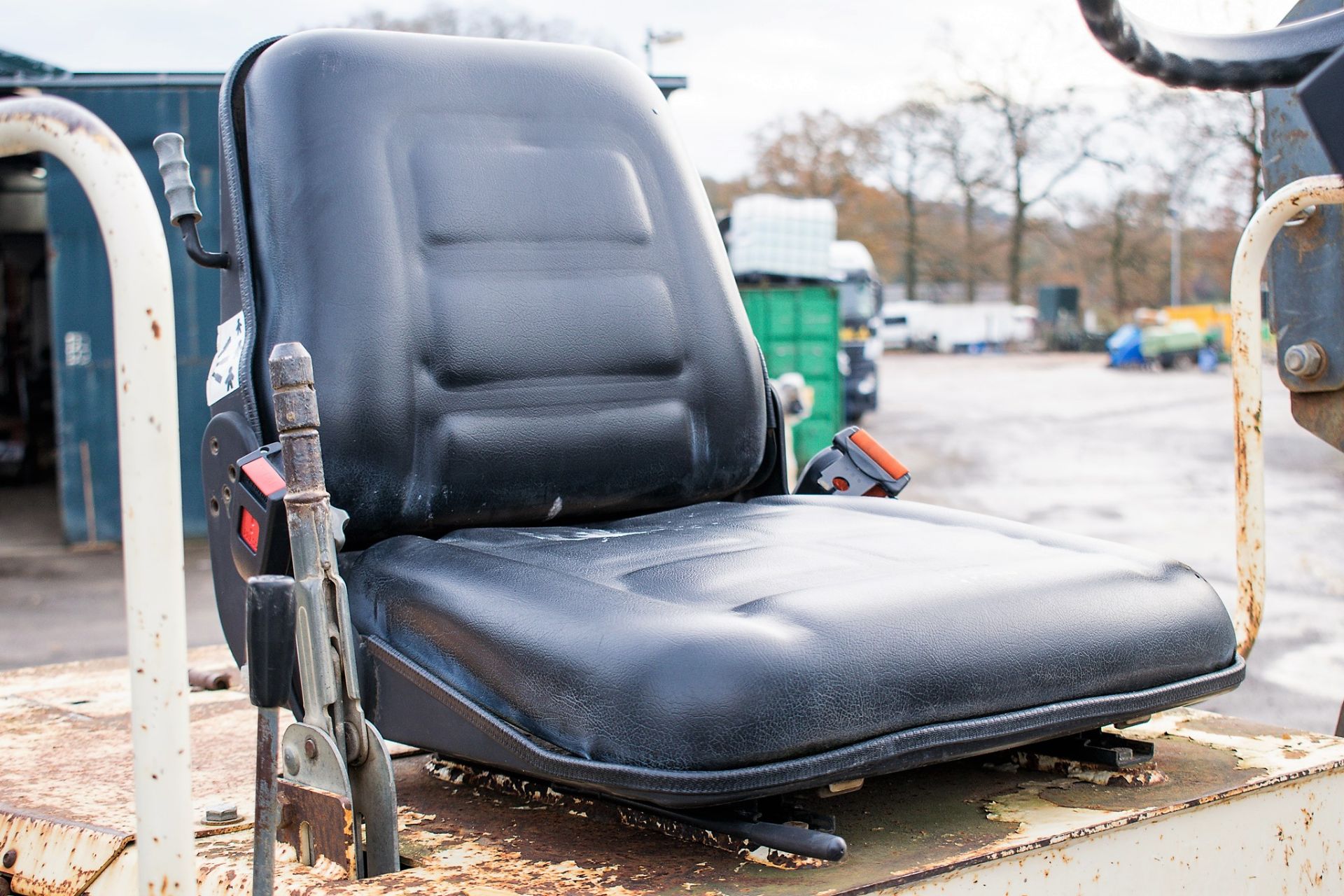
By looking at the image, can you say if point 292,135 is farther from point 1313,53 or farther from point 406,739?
point 1313,53

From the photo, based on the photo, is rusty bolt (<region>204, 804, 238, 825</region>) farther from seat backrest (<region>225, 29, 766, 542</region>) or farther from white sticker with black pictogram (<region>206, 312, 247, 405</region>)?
white sticker with black pictogram (<region>206, 312, 247, 405</region>)

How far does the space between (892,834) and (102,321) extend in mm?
11331

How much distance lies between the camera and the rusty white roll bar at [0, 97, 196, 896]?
3.43 ft

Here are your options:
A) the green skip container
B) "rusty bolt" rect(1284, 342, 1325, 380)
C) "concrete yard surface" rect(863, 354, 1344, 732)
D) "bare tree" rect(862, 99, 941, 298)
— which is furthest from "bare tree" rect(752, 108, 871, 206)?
"rusty bolt" rect(1284, 342, 1325, 380)

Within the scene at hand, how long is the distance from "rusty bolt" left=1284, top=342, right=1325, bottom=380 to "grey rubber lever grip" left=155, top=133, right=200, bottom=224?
65.3 inches

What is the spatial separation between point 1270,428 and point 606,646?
18.4 meters

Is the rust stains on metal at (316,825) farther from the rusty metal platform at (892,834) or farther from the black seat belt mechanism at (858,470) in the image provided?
the black seat belt mechanism at (858,470)

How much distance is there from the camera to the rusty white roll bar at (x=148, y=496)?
3.43ft

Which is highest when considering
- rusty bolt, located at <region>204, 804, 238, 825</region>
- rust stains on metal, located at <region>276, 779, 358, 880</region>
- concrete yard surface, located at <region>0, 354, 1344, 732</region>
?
rust stains on metal, located at <region>276, 779, 358, 880</region>

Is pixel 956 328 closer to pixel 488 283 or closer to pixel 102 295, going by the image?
pixel 102 295

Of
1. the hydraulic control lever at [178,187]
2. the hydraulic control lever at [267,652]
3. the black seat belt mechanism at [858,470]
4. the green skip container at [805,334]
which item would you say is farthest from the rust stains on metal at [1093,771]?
the green skip container at [805,334]

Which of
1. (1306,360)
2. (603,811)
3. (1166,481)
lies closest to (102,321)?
(1166,481)

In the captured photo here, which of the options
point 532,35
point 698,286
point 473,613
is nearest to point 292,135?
point 698,286

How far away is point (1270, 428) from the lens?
59.2 feet
